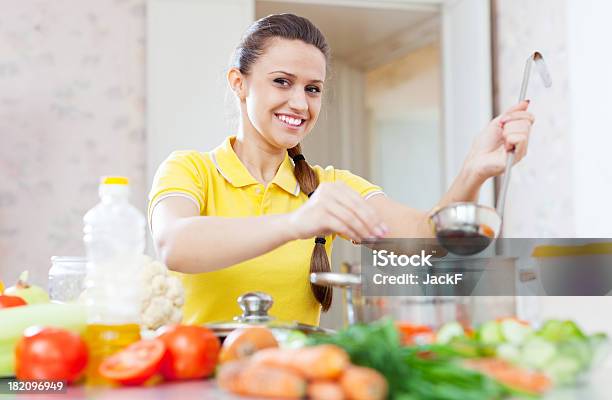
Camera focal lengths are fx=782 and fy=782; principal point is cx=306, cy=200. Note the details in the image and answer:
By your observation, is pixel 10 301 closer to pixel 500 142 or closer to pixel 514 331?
pixel 514 331

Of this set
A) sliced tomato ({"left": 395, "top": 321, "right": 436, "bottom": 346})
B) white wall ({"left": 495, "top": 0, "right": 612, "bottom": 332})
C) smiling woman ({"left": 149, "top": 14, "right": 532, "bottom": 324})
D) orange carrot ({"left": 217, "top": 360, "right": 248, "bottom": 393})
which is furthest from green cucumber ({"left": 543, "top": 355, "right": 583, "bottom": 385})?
white wall ({"left": 495, "top": 0, "right": 612, "bottom": 332})

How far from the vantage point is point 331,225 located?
3.81ft

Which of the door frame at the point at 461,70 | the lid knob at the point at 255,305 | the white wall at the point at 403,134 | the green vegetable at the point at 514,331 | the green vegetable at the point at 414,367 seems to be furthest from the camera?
the white wall at the point at 403,134

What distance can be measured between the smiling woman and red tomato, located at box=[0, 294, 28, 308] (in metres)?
0.26

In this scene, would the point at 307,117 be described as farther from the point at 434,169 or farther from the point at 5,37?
the point at 434,169

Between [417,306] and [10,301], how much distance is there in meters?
0.67

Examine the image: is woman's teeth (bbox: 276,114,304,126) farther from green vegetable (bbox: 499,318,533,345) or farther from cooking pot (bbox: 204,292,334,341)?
green vegetable (bbox: 499,318,533,345)

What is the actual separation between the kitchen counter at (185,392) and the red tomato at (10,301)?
1.07 feet

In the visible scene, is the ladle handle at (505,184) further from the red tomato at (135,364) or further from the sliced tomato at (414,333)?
the red tomato at (135,364)

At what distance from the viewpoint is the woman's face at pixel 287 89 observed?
5.57 feet

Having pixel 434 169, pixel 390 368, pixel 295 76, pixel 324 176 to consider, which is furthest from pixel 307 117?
pixel 434 169

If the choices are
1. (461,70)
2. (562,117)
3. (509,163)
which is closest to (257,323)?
(509,163)

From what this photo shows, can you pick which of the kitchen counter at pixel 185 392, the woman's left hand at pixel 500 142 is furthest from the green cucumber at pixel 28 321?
the woman's left hand at pixel 500 142

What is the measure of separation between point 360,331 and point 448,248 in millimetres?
438
